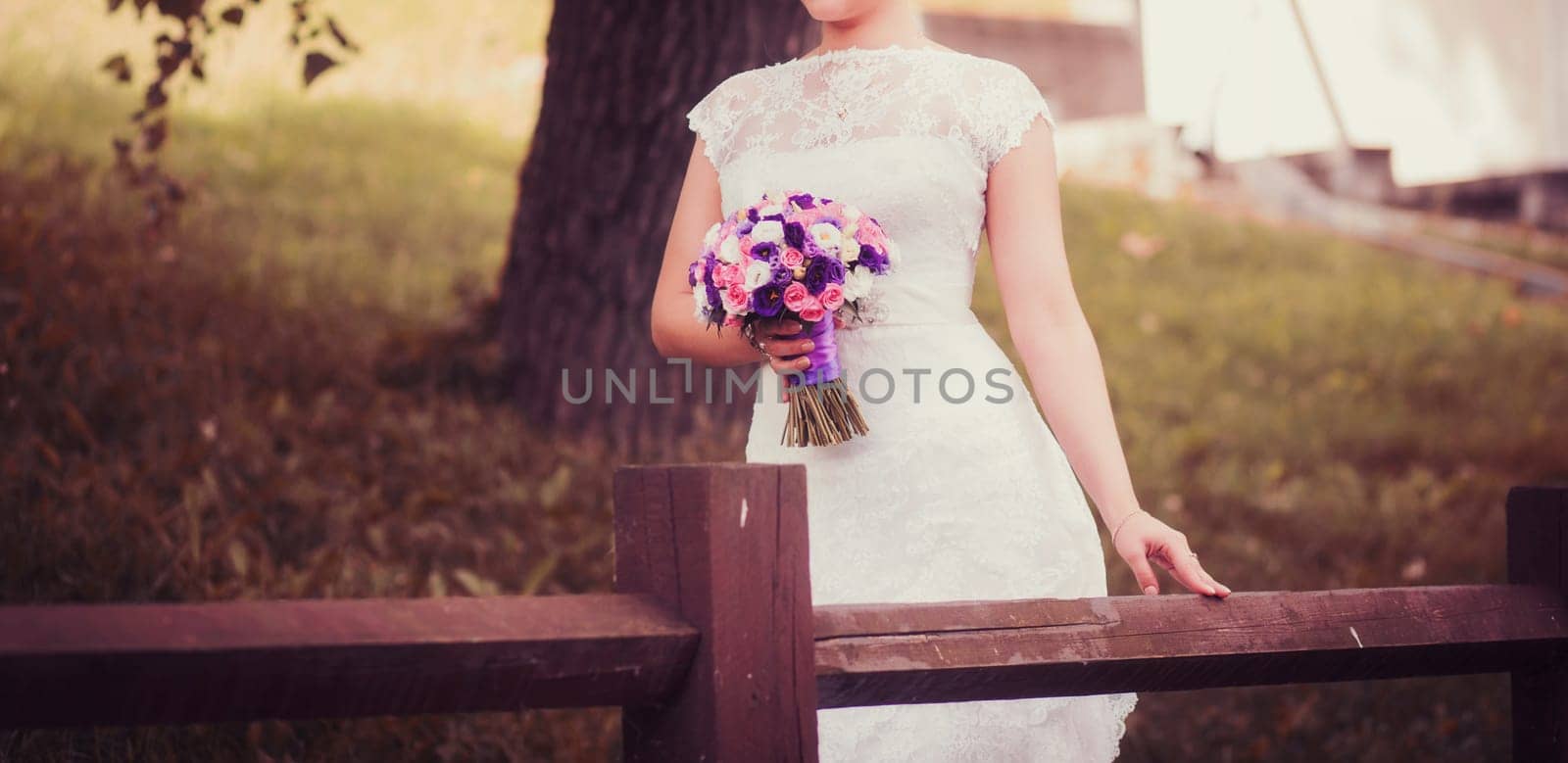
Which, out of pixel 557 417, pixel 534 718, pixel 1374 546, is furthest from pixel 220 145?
pixel 1374 546

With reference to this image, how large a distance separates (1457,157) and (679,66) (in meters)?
6.74

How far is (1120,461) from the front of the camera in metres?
2.32

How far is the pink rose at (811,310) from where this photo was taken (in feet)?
7.29

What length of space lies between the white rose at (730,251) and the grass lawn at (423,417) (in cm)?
197

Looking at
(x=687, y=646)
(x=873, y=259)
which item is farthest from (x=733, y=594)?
(x=873, y=259)

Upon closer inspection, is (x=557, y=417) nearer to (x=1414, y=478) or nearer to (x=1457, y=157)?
(x=1414, y=478)

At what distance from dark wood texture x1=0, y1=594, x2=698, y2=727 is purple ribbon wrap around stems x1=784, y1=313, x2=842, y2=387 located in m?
0.66

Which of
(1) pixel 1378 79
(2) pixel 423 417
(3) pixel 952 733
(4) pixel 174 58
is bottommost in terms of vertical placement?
(3) pixel 952 733

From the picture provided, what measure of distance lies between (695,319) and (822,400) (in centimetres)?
27

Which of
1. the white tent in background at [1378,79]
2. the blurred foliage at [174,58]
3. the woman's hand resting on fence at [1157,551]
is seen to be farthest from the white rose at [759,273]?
the white tent in background at [1378,79]

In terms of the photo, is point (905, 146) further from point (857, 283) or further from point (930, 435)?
point (930, 435)

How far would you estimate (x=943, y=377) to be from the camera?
244 cm

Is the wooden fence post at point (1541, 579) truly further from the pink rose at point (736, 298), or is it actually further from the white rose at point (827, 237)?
the pink rose at point (736, 298)

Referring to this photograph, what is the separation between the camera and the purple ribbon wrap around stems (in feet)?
7.54
